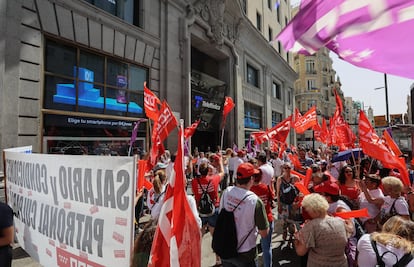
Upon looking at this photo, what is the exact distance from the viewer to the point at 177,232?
197 cm

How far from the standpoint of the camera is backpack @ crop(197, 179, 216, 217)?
15.2ft

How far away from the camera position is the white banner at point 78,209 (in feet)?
6.45

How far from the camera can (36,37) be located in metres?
8.13

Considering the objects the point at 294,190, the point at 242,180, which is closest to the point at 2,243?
the point at 242,180

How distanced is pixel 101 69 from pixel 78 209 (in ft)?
30.6

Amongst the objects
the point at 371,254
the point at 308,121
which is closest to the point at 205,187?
the point at 371,254

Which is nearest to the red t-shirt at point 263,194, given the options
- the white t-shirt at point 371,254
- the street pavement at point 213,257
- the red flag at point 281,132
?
the street pavement at point 213,257

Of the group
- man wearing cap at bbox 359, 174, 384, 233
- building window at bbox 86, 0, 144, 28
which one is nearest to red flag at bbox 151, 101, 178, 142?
man wearing cap at bbox 359, 174, 384, 233

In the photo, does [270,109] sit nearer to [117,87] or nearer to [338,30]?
[117,87]

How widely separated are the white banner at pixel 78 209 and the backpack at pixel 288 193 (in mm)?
3728

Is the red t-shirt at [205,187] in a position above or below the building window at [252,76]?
below

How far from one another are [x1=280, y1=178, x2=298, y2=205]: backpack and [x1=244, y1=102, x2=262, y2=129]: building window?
1714 cm

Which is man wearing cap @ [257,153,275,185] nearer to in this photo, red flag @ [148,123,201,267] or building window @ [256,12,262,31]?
red flag @ [148,123,201,267]

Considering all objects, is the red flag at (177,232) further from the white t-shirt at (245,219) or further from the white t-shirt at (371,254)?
the white t-shirt at (371,254)
